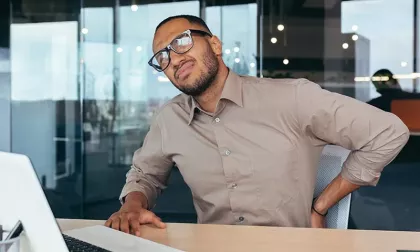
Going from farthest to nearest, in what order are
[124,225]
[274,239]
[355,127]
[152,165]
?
1. [152,165]
2. [355,127]
3. [124,225]
4. [274,239]

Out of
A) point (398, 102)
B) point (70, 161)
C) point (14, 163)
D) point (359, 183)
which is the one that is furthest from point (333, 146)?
point (70, 161)

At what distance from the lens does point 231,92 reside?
5.82 feet

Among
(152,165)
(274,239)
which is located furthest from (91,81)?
(274,239)

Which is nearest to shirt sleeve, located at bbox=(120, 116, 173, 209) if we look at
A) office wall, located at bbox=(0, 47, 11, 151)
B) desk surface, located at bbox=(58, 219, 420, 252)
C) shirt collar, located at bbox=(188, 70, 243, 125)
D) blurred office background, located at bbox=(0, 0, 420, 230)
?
shirt collar, located at bbox=(188, 70, 243, 125)

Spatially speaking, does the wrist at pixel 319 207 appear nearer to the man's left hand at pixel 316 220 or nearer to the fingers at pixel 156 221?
the man's left hand at pixel 316 220

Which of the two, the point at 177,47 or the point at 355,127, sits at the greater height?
the point at 177,47

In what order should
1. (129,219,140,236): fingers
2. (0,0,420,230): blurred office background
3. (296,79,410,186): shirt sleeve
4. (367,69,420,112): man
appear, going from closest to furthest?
(129,219,140,236): fingers → (296,79,410,186): shirt sleeve → (367,69,420,112): man → (0,0,420,230): blurred office background

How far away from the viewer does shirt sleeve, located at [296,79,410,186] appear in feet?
5.52

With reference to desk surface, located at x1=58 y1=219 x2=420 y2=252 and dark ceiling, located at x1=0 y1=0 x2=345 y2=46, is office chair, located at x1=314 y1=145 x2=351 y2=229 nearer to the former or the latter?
desk surface, located at x1=58 y1=219 x2=420 y2=252

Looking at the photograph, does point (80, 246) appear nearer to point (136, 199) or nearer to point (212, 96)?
point (136, 199)

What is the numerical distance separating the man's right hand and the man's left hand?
52 centimetres

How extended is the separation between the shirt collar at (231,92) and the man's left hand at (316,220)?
0.44 m

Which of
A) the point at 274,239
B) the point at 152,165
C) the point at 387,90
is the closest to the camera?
the point at 274,239

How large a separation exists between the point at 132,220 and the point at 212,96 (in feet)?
1.67
